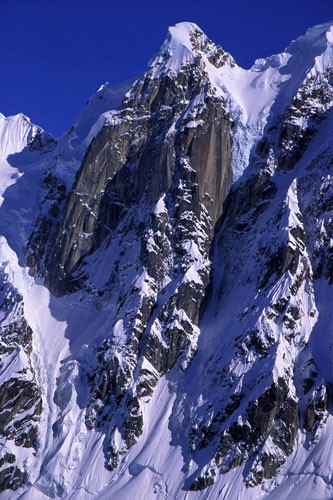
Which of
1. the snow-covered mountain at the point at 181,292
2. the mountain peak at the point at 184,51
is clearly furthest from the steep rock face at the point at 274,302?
the mountain peak at the point at 184,51

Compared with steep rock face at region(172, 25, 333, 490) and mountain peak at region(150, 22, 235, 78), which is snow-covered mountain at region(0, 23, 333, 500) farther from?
mountain peak at region(150, 22, 235, 78)

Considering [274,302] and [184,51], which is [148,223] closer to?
[274,302]

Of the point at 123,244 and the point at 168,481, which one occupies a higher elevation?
the point at 123,244

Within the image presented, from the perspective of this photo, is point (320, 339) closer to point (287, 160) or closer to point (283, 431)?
point (283, 431)

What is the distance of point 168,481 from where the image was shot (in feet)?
370

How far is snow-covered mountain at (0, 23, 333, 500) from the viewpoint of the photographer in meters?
112

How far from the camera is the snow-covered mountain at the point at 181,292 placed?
111812 millimetres

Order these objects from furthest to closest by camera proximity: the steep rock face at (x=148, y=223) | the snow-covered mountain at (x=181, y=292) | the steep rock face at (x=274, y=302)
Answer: the steep rock face at (x=148, y=223) < the snow-covered mountain at (x=181, y=292) < the steep rock face at (x=274, y=302)

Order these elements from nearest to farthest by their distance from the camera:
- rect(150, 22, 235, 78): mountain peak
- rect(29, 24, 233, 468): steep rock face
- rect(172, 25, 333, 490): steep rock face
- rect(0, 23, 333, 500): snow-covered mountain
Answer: rect(172, 25, 333, 490): steep rock face
rect(0, 23, 333, 500): snow-covered mountain
rect(29, 24, 233, 468): steep rock face
rect(150, 22, 235, 78): mountain peak

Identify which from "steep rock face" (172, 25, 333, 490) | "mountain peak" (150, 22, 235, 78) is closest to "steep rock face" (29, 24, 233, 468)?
"mountain peak" (150, 22, 235, 78)

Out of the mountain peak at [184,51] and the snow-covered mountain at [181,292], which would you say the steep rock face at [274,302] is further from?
the mountain peak at [184,51]

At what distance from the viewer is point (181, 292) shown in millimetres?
126438

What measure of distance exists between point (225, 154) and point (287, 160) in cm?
1036

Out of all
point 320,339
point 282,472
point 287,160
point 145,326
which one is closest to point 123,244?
point 145,326
